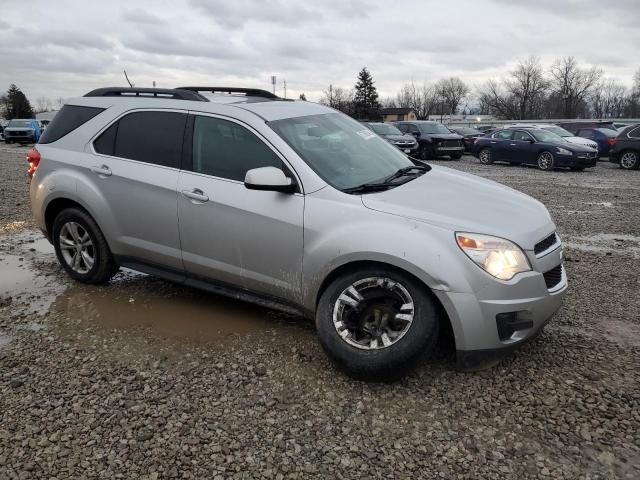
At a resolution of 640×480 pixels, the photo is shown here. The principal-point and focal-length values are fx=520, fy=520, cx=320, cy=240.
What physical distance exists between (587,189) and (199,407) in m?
11.9

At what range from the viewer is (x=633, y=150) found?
1762 centimetres

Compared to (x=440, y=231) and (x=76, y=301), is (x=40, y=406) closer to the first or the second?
(x=76, y=301)

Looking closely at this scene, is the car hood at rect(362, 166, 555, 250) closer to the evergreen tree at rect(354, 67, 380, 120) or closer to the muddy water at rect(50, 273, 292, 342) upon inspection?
the muddy water at rect(50, 273, 292, 342)

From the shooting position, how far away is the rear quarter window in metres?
4.77

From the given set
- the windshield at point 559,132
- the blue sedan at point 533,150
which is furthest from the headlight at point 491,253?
the windshield at point 559,132

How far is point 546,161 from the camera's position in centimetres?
1744

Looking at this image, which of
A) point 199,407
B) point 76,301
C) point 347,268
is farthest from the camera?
point 76,301

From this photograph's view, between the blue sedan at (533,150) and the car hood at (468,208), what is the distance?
48.2 ft

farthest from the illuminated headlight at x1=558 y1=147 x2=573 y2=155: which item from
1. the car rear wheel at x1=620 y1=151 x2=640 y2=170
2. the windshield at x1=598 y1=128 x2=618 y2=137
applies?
the windshield at x1=598 y1=128 x2=618 y2=137

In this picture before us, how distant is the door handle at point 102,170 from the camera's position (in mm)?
4441

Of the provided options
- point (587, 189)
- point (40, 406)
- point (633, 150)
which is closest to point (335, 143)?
point (40, 406)

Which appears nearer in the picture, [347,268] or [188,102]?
[347,268]

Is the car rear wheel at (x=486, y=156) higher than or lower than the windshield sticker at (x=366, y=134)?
lower

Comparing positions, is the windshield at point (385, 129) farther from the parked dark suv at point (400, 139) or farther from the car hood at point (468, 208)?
the car hood at point (468, 208)
